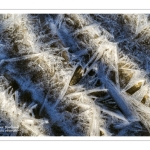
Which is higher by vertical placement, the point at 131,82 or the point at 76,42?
the point at 76,42

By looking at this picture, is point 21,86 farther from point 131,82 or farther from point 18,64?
point 131,82

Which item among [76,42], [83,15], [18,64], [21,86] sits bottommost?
[21,86]

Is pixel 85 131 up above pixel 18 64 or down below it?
below
